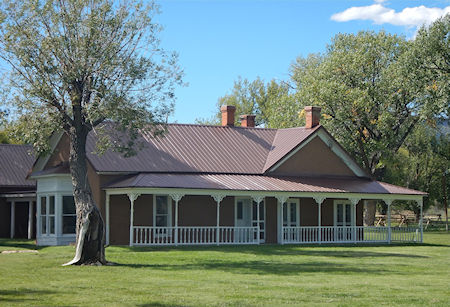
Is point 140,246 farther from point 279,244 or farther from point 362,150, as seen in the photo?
point 362,150

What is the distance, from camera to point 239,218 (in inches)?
1494

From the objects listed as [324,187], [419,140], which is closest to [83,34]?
[324,187]

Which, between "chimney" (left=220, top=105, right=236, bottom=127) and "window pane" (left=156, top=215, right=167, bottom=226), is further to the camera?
"chimney" (left=220, top=105, right=236, bottom=127)

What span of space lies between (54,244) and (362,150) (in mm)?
24919

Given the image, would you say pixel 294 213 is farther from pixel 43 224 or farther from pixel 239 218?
pixel 43 224

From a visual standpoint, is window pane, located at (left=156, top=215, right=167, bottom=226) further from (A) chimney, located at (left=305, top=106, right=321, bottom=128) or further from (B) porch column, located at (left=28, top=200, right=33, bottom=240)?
(A) chimney, located at (left=305, top=106, right=321, bottom=128)

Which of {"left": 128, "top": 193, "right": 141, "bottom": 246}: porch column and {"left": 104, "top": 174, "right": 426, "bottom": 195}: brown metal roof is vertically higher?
{"left": 104, "top": 174, "right": 426, "bottom": 195}: brown metal roof

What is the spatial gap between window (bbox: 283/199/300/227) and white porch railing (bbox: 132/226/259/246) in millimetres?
2216

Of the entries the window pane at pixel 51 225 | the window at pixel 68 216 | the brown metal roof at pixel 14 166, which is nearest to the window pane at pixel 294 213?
the window at pixel 68 216

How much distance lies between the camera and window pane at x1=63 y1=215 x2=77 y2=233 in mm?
35844

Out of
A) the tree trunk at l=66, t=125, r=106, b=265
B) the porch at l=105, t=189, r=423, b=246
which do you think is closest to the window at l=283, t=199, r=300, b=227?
the porch at l=105, t=189, r=423, b=246

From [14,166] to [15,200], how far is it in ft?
10.2

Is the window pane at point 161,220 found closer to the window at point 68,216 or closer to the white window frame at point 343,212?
the window at point 68,216

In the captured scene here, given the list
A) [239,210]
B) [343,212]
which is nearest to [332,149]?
[343,212]
